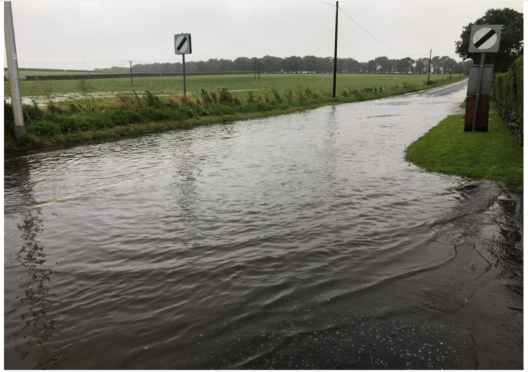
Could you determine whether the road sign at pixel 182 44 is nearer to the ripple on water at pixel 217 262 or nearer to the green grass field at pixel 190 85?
the ripple on water at pixel 217 262

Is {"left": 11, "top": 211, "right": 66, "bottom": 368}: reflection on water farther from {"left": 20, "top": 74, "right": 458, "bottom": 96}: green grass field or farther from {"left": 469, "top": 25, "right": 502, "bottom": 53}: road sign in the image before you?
{"left": 20, "top": 74, "right": 458, "bottom": 96}: green grass field

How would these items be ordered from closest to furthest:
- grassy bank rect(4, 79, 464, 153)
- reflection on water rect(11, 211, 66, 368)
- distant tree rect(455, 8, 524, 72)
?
reflection on water rect(11, 211, 66, 368), grassy bank rect(4, 79, 464, 153), distant tree rect(455, 8, 524, 72)

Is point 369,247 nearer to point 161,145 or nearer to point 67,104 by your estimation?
point 161,145

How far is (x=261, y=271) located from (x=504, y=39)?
2098 inches

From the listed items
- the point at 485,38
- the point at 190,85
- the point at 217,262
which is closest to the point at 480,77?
the point at 485,38

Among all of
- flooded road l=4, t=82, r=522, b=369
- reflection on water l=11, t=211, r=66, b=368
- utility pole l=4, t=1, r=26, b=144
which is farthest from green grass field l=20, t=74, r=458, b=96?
reflection on water l=11, t=211, r=66, b=368

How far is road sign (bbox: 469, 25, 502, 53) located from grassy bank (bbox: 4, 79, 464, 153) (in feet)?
36.2

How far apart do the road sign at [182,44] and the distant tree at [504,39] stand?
38.2 metres

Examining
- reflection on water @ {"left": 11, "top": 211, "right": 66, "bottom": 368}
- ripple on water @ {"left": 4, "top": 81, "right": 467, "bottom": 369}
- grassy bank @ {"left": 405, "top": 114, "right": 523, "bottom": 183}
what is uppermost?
grassy bank @ {"left": 405, "top": 114, "right": 523, "bottom": 183}

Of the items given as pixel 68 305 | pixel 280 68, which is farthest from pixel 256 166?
pixel 280 68

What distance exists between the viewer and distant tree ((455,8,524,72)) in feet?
155

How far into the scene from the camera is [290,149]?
1181cm

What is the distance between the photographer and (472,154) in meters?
9.79

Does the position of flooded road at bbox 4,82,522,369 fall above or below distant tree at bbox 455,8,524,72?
below
